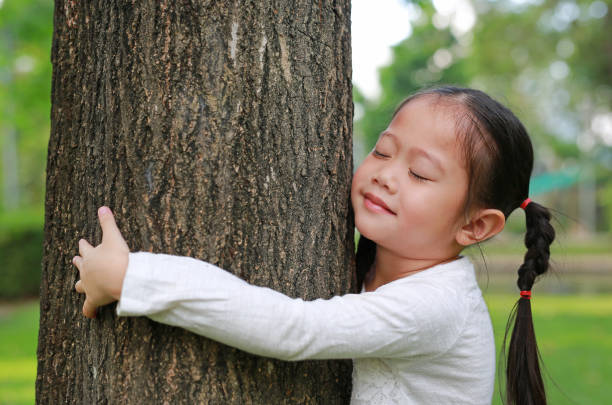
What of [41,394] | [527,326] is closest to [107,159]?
[41,394]

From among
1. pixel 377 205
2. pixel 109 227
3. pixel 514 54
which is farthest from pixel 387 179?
pixel 514 54

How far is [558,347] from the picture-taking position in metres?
6.50

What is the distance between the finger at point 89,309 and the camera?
1.51 meters

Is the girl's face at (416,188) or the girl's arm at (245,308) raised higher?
the girl's face at (416,188)

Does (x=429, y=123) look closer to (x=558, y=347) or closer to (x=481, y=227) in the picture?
(x=481, y=227)

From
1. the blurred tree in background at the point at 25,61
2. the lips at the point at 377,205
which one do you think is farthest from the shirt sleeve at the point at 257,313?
the blurred tree in background at the point at 25,61

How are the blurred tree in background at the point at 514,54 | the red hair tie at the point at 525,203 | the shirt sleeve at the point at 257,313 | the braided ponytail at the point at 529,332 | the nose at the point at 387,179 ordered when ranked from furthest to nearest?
the blurred tree in background at the point at 514,54, the red hair tie at the point at 525,203, the braided ponytail at the point at 529,332, the nose at the point at 387,179, the shirt sleeve at the point at 257,313

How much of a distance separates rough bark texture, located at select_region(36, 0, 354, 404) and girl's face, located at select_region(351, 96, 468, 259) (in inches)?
5.0

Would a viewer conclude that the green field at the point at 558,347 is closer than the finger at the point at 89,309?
No

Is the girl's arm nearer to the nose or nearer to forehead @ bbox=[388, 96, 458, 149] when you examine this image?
the nose

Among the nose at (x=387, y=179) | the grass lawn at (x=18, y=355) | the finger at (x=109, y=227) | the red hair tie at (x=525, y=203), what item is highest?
the nose at (x=387, y=179)

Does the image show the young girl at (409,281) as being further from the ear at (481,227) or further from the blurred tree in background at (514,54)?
the blurred tree in background at (514,54)

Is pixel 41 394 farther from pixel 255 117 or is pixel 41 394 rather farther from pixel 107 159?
pixel 255 117

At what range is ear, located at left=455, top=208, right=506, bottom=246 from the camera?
182 cm
